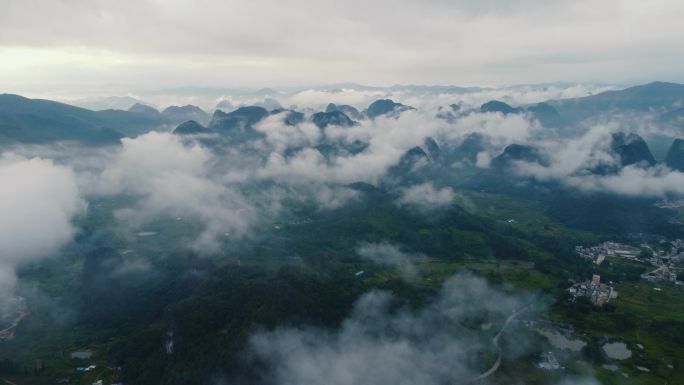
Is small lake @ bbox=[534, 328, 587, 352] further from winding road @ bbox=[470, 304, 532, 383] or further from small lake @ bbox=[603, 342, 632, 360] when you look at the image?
winding road @ bbox=[470, 304, 532, 383]

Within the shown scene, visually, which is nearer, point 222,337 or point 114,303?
point 222,337

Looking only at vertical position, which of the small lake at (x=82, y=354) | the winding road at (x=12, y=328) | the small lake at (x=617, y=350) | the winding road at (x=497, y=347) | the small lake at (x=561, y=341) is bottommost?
the small lake at (x=82, y=354)

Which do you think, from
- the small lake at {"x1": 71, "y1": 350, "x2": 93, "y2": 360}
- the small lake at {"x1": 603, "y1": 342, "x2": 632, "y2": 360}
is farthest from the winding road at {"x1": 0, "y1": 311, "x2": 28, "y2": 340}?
the small lake at {"x1": 603, "y1": 342, "x2": 632, "y2": 360}

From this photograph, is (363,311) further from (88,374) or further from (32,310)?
(32,310)

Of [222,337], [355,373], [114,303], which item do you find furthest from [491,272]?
[114,303]

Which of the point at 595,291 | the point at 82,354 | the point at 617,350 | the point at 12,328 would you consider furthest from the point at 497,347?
the point at 12,328

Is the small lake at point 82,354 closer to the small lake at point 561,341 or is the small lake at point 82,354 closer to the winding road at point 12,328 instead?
the winding road at point 12,328

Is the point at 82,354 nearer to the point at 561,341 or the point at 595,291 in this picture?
the point at 561,341

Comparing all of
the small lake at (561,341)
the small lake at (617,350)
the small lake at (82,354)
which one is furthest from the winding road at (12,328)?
the small lake at (617,350)
